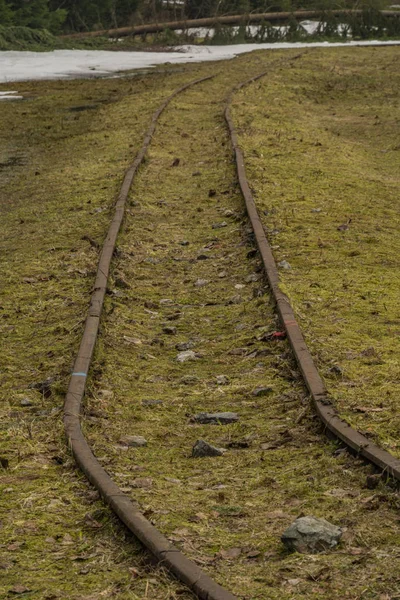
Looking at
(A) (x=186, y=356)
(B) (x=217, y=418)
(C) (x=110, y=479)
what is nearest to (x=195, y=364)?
(A) (x=186, y=356)

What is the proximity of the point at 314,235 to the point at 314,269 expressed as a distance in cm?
131

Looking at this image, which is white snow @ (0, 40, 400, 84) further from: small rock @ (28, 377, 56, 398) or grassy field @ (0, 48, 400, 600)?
small rock @ (28, 377, 56, 398)

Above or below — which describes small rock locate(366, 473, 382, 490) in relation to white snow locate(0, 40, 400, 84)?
above

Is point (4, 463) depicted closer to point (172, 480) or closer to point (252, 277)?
point (172, 480)

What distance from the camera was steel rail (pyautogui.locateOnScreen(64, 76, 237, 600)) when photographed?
4.03 m

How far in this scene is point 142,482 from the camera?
5.19m

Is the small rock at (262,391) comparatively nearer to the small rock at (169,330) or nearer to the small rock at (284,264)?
the small rock at (169,330)

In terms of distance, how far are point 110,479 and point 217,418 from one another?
48.0 inches

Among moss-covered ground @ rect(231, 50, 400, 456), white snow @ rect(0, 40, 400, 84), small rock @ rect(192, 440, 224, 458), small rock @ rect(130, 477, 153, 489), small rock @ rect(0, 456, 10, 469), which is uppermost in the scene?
small rock @ rect(0, 456, 10, 469)

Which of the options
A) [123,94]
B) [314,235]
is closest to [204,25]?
[123,94]

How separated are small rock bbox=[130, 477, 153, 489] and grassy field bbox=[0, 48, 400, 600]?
0.04 ft

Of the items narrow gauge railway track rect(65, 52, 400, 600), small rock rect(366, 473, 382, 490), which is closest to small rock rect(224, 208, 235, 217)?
narrow gauge railway track rect(65, 52, 400, 600)

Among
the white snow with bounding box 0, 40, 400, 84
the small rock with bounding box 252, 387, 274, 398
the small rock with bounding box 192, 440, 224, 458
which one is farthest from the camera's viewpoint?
the white snow with bounding box 0, 40, 400, 84

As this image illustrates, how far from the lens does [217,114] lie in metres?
19.2
